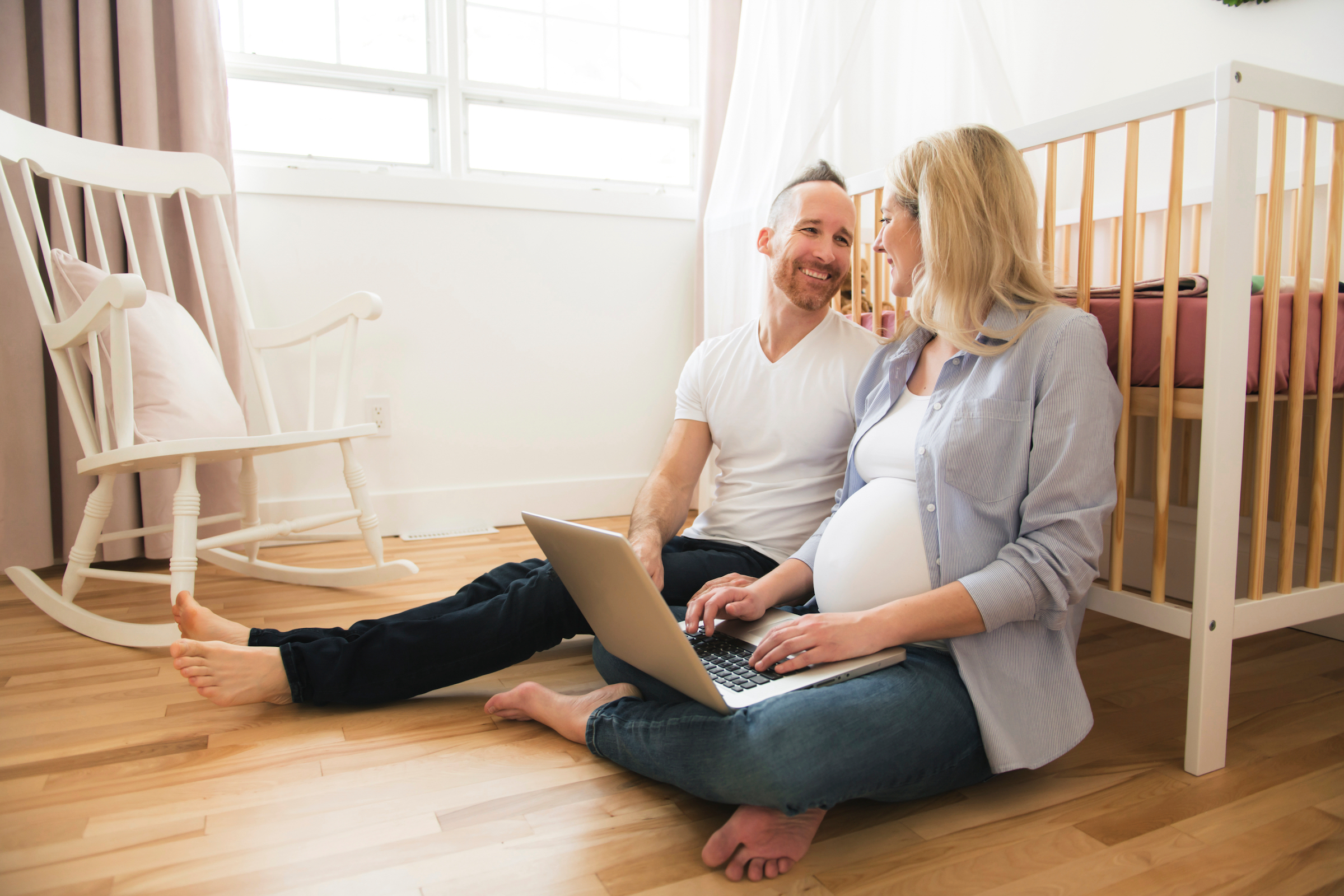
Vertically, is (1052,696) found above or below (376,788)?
above

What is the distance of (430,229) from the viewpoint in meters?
2.31

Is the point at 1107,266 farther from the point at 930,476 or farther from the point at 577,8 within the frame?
the point at 577,8

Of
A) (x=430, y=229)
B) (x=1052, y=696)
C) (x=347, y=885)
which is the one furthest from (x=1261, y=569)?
(x=430, y=229)

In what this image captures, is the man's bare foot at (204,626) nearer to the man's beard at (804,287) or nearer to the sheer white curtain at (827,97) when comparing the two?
the man's beard at (804,287)

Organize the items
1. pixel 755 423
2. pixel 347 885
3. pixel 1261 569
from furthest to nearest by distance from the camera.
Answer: pixel 755 423
pixel 1261 569
pixel 347 885

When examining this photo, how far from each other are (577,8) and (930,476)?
225 cm

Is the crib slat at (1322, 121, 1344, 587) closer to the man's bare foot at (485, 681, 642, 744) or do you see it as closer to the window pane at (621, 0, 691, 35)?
the man's bare foot at (485, 681, 642, 744)

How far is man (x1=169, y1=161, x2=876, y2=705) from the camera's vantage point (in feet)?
3.61

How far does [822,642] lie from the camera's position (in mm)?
847

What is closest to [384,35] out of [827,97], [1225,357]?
[827,97]

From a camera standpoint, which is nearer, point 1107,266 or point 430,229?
point 1107,266

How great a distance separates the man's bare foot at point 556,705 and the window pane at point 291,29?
2.01 metres

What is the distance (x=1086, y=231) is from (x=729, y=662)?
68cm

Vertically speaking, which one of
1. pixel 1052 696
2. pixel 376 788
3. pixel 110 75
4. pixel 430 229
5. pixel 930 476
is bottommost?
pixel 376 788
